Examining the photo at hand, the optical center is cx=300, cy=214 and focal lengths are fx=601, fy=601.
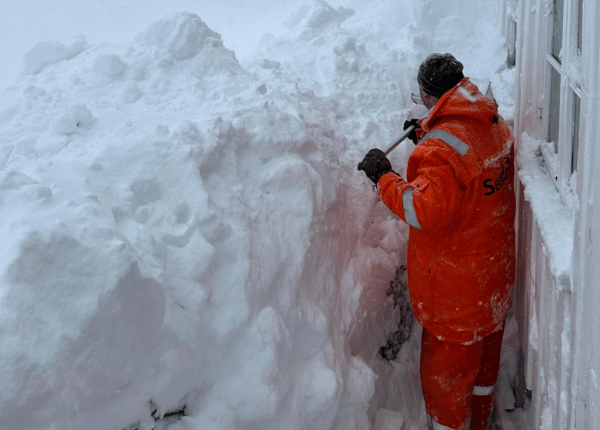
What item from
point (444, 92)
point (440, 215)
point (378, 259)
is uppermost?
point (444, 92)

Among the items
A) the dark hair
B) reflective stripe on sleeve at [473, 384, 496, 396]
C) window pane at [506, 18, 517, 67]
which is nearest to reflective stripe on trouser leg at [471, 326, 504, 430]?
reflective stripe on sleeve at [473, 384, 496, 396]

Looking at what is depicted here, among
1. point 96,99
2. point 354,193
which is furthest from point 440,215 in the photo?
point 96,99

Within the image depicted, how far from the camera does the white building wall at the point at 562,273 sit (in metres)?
1.43

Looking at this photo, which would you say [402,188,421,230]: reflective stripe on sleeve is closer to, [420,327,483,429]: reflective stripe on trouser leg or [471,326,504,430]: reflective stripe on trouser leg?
[420,327,483,429]: reflective stripe on trouser leg

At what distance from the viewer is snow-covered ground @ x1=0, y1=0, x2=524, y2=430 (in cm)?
154

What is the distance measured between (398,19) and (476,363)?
263cm

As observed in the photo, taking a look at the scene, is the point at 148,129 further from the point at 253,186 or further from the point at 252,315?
the point at 252,315

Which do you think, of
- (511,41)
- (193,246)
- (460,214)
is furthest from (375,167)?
(511,41)

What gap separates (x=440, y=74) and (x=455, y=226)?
593 millimetres

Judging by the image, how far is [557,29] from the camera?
240 centimetres

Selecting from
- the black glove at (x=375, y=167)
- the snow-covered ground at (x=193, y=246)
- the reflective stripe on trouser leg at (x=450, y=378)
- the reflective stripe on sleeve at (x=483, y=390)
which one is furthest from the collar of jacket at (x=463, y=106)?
the reflective stripe on sleeve at (x=483, y=390)

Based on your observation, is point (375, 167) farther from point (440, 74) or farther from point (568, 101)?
point (568, 101)

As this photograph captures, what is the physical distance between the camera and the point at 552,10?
2.44m

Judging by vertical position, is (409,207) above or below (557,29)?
below
